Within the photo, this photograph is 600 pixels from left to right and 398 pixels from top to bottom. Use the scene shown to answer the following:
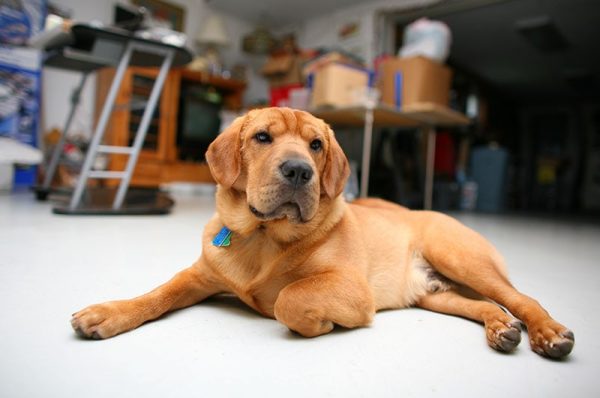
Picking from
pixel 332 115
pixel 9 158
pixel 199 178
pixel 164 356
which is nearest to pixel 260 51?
pixel 199 178

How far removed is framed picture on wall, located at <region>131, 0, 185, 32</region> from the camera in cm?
730

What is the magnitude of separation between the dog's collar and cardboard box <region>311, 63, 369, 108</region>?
3.23m

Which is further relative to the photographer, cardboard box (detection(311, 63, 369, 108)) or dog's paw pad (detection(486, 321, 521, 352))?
cardboard box (detection(311, 63, 369, 108))

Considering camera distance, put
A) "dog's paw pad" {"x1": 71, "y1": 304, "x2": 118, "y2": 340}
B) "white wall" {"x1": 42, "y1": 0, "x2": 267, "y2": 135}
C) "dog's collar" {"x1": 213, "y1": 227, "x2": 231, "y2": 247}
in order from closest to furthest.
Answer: "dog's paw pad" {"x1": 71, "y1": 304, "x2": 118, "y2": 340}, "dog's collar" {"x1": 213, "y1": 227, "x2": 231, "y2": 247}, "white wall" {"x1": 42, "y1": 0, "x2": 267, "y2": 135}

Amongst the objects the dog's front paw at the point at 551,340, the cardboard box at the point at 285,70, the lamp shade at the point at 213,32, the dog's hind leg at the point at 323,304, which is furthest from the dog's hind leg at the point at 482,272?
the lamp shade at the point at 213,32

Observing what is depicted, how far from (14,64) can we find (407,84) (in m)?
5.18

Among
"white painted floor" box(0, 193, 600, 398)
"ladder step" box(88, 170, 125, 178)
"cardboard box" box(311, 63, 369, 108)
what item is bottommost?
"white painted floor" box(0, 193, 600, 398)

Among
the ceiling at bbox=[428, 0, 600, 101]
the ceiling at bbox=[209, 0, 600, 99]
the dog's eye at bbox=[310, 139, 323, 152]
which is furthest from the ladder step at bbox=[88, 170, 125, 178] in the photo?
the ceiling at bbox=[428, 0, 600, 101]

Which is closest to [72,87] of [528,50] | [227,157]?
[227,157]

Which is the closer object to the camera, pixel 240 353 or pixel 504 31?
pixel 240 353

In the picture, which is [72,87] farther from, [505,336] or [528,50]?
[528,50]

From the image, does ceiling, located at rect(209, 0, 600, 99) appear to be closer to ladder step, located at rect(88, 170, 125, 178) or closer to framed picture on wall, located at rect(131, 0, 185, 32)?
framed picture on wall, located at rect(131, 0, 185, 32)

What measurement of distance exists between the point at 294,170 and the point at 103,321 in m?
0.66

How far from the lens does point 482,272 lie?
138cm
